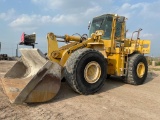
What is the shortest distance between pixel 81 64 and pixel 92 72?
2.11 ft

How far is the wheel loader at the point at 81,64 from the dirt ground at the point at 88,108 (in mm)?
230

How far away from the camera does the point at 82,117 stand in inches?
178

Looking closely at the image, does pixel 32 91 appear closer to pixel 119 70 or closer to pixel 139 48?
pixel 119 70

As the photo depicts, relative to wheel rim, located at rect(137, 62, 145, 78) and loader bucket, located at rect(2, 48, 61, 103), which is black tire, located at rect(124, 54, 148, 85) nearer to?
wheel rim, located at rect(137, 62, 145, 78)

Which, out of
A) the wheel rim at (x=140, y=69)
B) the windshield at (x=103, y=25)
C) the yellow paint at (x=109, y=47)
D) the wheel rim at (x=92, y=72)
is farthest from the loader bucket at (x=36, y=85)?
the wheel rim at (x=140, y=69)

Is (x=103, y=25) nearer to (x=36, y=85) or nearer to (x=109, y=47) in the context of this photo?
(x=109, y=47)

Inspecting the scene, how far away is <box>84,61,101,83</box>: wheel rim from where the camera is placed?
6253 mm

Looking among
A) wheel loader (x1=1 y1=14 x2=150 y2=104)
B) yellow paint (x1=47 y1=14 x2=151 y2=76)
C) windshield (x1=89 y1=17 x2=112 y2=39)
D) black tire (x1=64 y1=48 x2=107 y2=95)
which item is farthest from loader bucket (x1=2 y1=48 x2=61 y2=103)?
windshield (x1=89 y1=17 x2=112 y2=39)

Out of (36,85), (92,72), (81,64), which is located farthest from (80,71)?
(36,85)

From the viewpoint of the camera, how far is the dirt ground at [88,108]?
4.52m

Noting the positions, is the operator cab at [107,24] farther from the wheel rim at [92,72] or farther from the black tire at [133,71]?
the wheel rim at [92,72]

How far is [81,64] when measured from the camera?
6.06 metres

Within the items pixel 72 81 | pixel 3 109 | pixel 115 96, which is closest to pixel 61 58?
pixel 72 81

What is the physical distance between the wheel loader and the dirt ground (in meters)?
0.23
